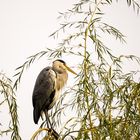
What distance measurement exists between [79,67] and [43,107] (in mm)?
2245

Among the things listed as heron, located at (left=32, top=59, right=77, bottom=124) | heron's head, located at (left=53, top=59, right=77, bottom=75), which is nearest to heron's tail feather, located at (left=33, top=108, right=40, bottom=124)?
heron, located at (left=32, top=59, right=77, bottom=124)

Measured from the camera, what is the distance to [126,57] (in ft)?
8.85

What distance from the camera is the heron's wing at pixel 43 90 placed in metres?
4.73

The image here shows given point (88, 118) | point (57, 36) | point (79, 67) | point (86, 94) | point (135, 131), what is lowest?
point (135, 131)

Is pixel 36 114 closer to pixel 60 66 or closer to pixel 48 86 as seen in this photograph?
pixel 48 86

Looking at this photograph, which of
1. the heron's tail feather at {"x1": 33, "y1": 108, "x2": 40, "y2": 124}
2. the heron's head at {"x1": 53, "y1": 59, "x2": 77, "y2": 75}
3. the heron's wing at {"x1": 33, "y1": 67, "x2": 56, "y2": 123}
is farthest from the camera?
the heron's head at {"x1": 53, "y1": 59, "x2": 77, "y2": 75}

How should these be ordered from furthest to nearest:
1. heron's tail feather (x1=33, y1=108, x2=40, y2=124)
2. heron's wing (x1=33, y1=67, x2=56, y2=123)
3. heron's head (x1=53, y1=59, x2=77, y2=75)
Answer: heron's head (x1=53, y1=59, x2=77, y2=75), heron's wing (x1=33, y1=67, x2=56, y2=123), heron's tail feather (x1=33, y1=108, x2=40, y2=124)

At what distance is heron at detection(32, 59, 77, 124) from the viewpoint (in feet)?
15.5

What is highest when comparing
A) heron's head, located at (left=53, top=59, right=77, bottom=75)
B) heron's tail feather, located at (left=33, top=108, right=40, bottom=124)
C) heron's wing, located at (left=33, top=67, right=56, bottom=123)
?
heron's head, located at (left=53, top=59, right=77, bottom=75)

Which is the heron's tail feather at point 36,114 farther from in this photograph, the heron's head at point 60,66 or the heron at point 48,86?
the heron's head at point 60,66

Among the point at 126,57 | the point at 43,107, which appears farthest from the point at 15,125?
the point at 43,107

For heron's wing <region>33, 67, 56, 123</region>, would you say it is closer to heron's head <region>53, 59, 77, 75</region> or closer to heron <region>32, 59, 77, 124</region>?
heron <region>32, 59, 77, 124</region>

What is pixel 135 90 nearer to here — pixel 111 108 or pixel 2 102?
pixel 111 108

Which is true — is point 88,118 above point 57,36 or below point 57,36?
below
